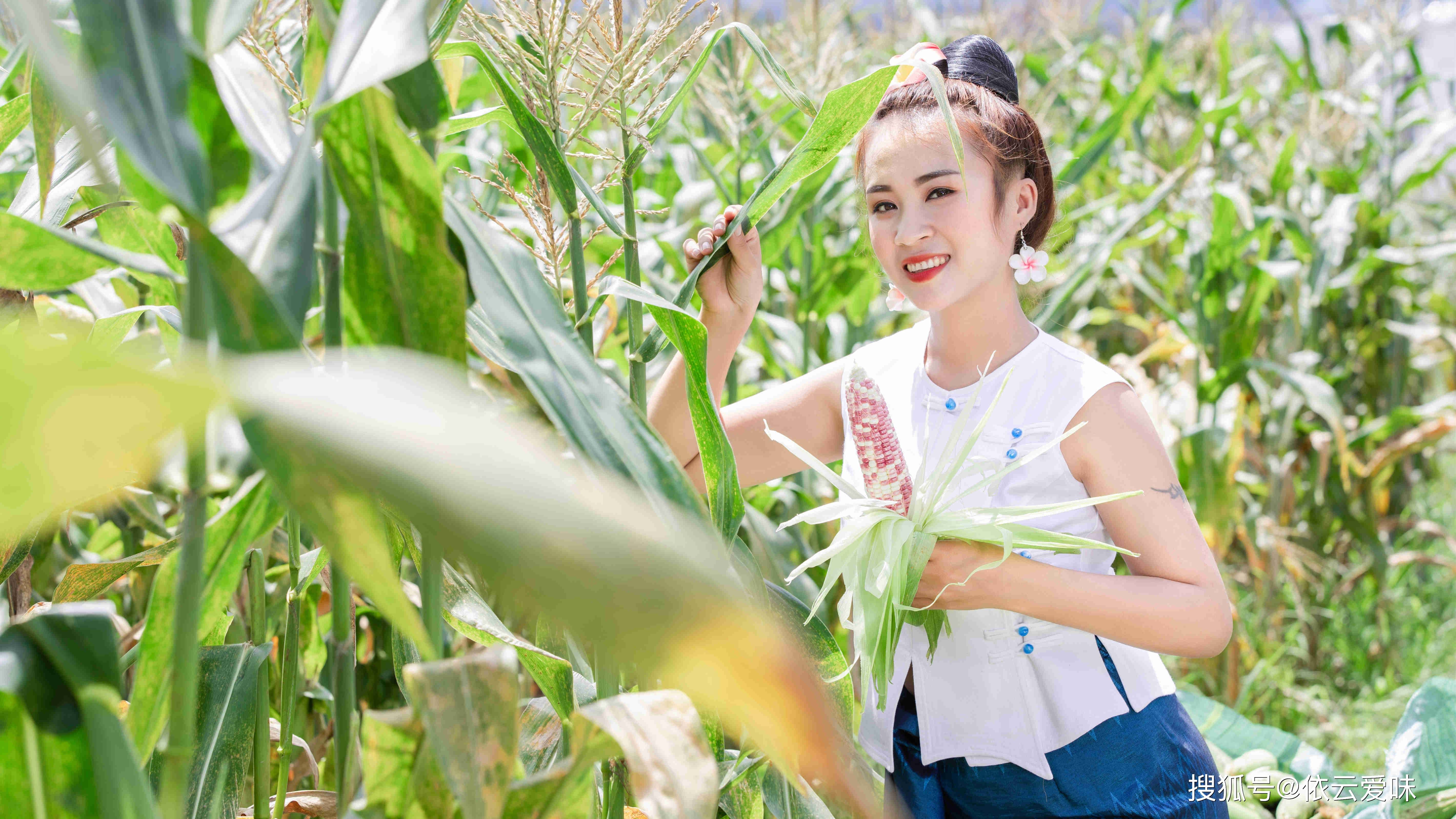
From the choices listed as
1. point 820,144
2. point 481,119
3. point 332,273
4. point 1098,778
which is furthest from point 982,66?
point 332,273

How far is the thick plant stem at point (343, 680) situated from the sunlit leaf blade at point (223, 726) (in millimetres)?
228

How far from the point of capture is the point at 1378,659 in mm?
2541

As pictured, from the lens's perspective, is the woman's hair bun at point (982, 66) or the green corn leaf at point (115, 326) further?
the woman's hair bun at point (982, 66)

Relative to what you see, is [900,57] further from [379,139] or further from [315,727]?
[315,727]

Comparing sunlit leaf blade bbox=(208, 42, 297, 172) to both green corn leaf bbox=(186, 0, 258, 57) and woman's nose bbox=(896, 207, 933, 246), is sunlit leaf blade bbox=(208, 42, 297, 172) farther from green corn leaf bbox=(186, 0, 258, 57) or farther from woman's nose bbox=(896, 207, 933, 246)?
woman's nose bbox=(896, 207, 933, 246)

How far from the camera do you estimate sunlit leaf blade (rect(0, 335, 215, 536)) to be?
253 mm

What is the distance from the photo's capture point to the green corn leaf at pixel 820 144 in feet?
2.26

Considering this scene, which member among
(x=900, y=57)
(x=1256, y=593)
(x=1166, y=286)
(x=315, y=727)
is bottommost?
(x=1256, y=593)

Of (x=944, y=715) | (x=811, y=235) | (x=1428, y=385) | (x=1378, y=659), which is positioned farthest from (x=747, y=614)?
(x=1428, y=385)

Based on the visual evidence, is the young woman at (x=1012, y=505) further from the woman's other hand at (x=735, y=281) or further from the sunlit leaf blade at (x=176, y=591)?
the sunlit leaf blade at (x=176, y=591)

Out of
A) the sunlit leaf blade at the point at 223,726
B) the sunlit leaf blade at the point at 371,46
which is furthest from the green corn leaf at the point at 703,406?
the sunlit leaf blade at the point at 223,726

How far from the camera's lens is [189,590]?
0.40m

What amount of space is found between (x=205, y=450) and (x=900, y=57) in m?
0.63

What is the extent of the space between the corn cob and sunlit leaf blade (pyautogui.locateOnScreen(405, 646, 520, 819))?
56 centimetres
